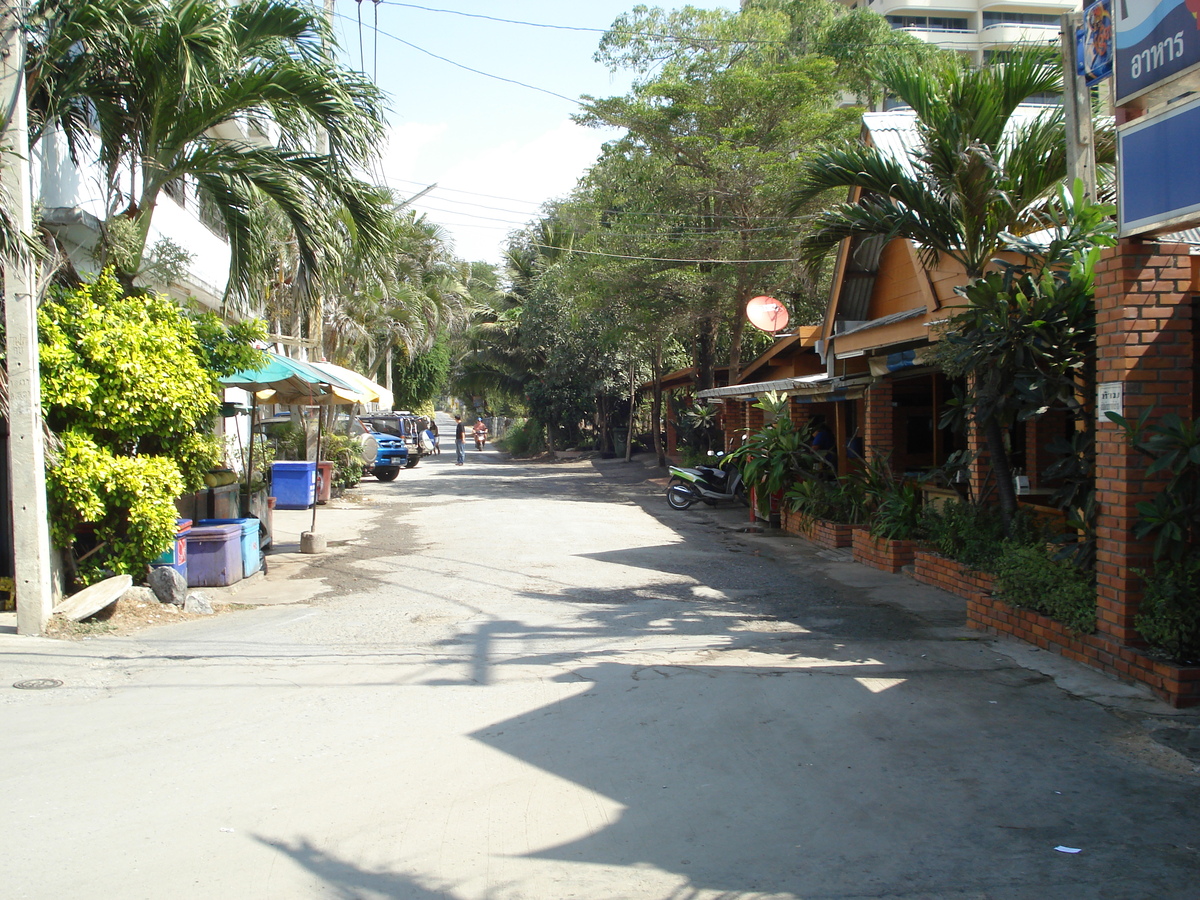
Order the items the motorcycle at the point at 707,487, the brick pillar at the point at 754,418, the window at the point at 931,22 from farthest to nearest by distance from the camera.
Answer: the window at the point at 931,22, the motorcycle at the point at 707,487, the brick pillar at the point at 754,418

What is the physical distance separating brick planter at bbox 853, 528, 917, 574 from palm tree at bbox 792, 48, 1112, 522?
2.14 m

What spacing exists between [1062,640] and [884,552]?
434 cm

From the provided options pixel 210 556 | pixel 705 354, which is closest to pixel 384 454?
pixel 705 354

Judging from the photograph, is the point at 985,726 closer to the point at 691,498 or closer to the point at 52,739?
the point at 52,739

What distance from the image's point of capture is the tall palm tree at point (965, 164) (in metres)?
9.40

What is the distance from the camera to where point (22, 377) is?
7.62 m

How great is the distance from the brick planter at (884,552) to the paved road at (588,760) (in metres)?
1.91

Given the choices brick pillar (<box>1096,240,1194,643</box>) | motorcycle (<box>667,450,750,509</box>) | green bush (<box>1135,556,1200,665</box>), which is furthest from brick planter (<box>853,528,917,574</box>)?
motorcycle (<box>667,450,750,509</box>)

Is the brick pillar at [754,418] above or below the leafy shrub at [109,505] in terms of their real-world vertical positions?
above

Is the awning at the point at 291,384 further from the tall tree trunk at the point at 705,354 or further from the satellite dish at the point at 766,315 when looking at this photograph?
the tall tree trunk at the point at 705,354

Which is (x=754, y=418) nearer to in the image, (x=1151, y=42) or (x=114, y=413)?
(x=114, y=413)

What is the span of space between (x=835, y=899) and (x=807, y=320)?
23.9m

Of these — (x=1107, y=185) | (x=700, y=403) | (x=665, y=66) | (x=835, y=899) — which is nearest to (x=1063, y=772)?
(x=835, y=899)

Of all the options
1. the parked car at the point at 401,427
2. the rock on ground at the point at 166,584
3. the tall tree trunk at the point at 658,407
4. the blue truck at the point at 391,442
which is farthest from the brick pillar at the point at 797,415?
the parked car at the point at 401,427
